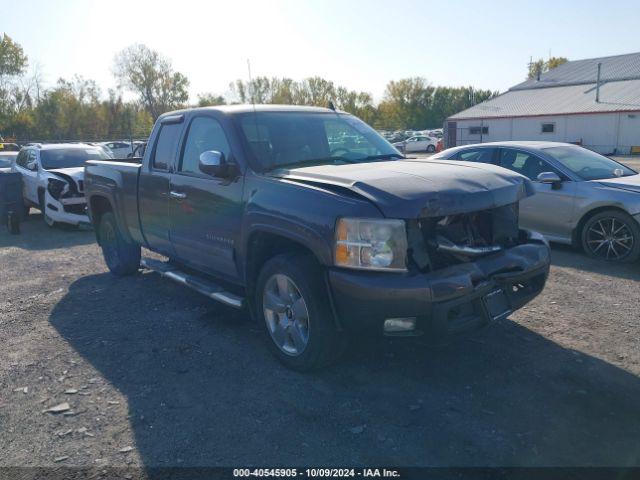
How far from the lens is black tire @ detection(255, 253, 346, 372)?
3.69 m

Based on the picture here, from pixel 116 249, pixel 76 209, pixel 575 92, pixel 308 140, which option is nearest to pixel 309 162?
pixel 308 140

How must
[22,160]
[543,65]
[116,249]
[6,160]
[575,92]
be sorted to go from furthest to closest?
1. [543,65]
2. [575,92]
3. [6,160]
4. [22,160]
5. [116,249]

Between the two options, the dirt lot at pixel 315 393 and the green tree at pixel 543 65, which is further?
the green tree at pixel 543 65

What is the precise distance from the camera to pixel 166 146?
5461 millimetres

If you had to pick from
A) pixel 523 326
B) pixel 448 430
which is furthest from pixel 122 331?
pixel 523 326

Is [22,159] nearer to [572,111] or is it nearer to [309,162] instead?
[309,162]

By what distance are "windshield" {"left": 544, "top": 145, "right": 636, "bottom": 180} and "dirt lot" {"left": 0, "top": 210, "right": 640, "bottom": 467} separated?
2.28 meters

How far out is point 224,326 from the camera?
5.15m

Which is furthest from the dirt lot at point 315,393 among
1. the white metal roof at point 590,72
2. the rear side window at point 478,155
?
the white metal roof at point 590,72

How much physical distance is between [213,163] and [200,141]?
922 millimetres

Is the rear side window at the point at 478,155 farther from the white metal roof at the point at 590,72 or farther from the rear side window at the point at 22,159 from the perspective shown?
the white metal roof at the point at 590,72

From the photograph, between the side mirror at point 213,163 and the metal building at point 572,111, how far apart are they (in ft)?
118

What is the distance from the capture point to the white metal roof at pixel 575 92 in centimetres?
3688

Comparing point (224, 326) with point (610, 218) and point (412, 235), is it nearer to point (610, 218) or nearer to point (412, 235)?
point (412, 235)
